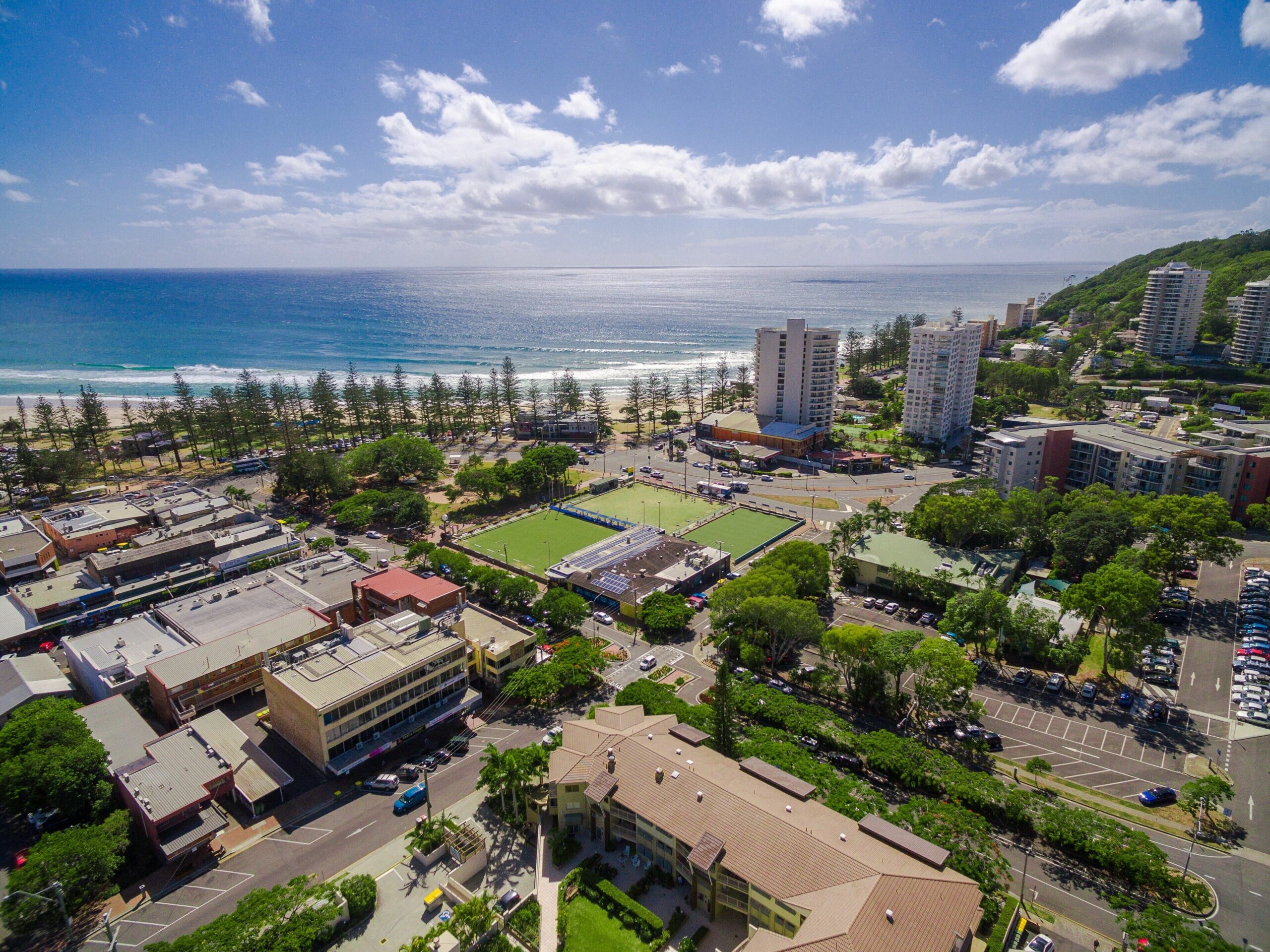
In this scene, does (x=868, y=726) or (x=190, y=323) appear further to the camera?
(x=190, y=323)

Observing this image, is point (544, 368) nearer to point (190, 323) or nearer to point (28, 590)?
point (28, 590)

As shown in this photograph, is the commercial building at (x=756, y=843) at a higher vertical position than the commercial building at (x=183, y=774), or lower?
higher

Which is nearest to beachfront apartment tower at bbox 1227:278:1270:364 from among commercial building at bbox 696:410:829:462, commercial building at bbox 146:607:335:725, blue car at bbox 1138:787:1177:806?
commercial building at bbox 696:410:829:462

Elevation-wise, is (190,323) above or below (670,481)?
above

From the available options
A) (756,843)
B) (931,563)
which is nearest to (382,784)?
(756,843)

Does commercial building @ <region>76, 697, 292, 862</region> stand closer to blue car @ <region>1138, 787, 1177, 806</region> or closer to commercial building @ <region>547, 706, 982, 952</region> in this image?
commercial building @ <region>547, 706, 982, 952</region>

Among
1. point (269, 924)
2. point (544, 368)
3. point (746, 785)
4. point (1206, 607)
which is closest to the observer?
point (269, 924)

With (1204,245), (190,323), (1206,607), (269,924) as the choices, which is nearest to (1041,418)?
(1206,607)

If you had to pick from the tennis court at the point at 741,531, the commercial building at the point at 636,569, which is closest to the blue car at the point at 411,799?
the commercial building at the point at 636,569

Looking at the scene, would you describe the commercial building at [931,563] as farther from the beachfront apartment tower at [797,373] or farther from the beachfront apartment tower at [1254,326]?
the beachfront apartment tower at [1254,326]
